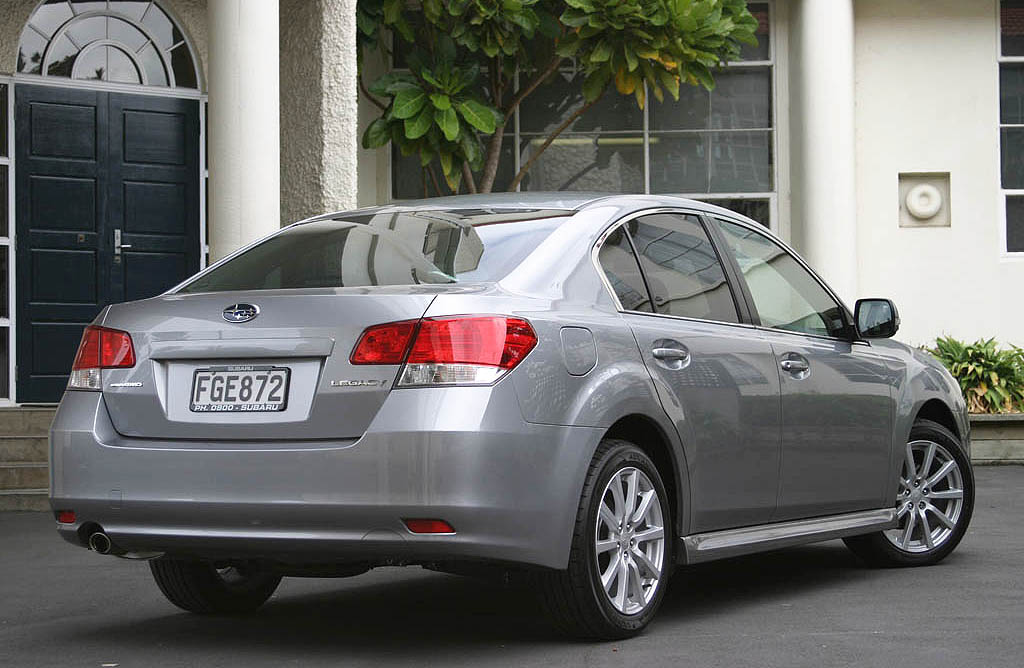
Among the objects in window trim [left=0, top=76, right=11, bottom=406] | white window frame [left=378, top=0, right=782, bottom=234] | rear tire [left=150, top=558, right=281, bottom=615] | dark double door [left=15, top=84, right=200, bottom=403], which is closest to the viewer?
rear tire [left=150, top=558, right=281, bottom=615]

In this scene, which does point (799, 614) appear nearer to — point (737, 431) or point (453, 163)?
point (737, 431)

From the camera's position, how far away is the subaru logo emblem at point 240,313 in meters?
5.16

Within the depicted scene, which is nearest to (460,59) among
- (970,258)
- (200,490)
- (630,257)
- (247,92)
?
(247,92)

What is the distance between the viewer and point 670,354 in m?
5.71

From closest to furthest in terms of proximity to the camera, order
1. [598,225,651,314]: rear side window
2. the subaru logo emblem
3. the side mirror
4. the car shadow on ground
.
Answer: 1. the subaru logo emblem
2. the car shadow on ground
3. [598,225,651,314]: rear side window
4. the side mirror

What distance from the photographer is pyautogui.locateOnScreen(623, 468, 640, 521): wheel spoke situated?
17.8 feet

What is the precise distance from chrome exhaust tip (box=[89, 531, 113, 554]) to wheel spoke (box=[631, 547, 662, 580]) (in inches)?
67.4

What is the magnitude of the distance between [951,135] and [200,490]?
13157 millimetres

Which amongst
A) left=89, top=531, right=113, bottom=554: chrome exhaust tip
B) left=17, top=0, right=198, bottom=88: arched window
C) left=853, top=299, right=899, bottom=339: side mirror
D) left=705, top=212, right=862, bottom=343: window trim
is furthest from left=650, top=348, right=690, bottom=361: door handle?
left=17, top=0, right=198, bottom=88: arched window

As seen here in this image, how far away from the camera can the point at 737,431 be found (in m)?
6.03

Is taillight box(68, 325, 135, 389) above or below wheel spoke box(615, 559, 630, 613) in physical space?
above

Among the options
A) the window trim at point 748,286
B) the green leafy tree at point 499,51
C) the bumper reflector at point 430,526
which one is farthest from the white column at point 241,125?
the bumper reflector at point 430,526

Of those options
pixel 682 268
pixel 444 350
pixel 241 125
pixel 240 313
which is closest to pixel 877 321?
pixel 682 268

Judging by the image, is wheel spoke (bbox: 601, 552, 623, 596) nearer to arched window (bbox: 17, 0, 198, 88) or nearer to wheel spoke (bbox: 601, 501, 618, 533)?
wheel spoke (bbox: 601, 501, 618, 533)
